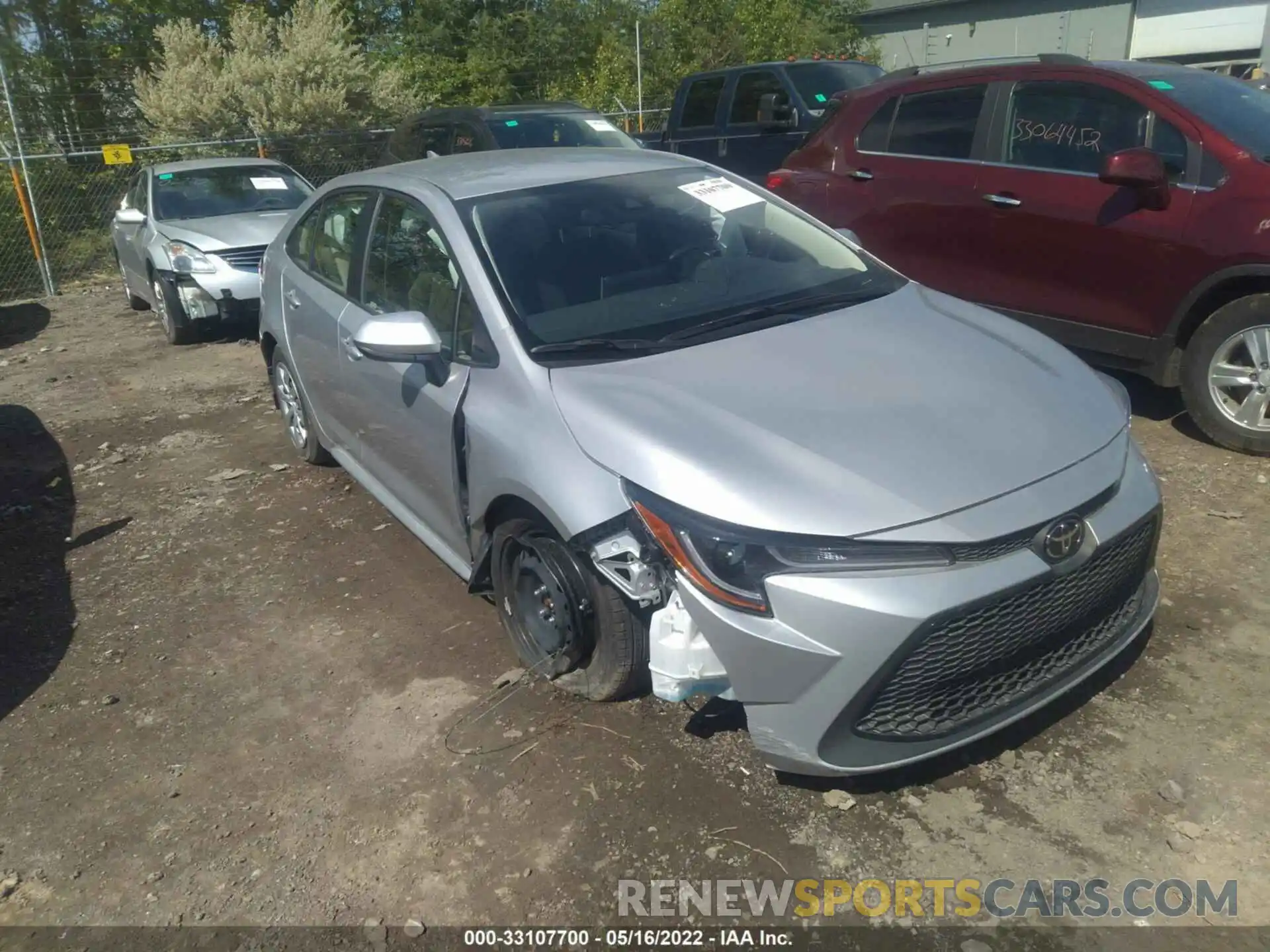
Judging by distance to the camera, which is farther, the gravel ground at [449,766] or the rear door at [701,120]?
the rear door at [701,120]

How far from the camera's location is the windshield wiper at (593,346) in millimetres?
3375

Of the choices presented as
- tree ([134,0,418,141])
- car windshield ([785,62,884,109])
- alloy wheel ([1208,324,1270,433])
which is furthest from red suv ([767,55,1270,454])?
Answer: tree ([134,0,418,141])

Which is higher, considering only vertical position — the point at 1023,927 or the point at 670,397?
the point at 670,397

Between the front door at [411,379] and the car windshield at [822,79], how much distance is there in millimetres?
7791

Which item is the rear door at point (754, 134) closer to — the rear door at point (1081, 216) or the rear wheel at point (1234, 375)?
the rear door at point (1081, 216)

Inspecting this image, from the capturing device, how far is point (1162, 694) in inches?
132

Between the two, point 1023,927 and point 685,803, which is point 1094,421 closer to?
point 1023,927

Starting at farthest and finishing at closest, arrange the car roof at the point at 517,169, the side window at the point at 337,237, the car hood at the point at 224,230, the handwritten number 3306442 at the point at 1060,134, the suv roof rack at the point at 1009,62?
the car hood at the point at 224,230
the suv roof rack at the point at 1009,62
the handwritten number 3306442 at the point at 1060,134
the side window at the point at 337,237
the car roof at the point at 517,169

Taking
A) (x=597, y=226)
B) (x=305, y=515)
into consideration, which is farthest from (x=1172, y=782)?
(x=305, y=515)

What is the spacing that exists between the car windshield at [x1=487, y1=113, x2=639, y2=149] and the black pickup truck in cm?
84

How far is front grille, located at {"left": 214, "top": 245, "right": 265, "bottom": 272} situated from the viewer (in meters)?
9.30

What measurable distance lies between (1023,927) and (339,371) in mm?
3473

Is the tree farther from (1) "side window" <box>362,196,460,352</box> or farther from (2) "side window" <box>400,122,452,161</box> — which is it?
(1) "side window" <box>362,196,460,352</box>

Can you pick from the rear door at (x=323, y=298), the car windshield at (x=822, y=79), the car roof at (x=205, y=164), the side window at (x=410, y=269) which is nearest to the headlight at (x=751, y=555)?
the side window at (x=410, y=269)
